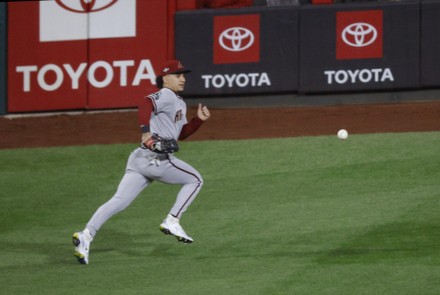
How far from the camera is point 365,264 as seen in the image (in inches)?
404

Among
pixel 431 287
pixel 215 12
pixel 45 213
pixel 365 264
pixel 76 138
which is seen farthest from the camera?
pixel 215 12

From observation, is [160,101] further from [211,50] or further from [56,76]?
[56,76]

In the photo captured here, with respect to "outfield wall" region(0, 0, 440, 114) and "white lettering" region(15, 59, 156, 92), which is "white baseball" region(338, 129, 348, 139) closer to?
"outfield wall" region(0, 0, 440, 114)

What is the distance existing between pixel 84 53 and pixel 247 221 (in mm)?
7269

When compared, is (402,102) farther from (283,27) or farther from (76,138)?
(76,138)

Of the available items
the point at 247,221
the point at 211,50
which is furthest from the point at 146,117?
the point at 211,50

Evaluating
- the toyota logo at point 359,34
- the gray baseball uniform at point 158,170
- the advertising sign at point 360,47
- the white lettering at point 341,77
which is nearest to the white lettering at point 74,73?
the advertising sign at point 360,47

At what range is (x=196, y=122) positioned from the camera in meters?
10.9

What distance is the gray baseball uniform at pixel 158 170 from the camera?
35.3 ft

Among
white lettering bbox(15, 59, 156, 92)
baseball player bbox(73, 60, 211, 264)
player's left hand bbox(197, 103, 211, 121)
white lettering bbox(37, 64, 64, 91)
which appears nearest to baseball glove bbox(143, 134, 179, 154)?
baseball player bbox(73, 60, 211, 264)

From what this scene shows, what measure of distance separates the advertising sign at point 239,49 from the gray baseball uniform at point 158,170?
24.2ft

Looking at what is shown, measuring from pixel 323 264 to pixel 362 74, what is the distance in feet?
26.1

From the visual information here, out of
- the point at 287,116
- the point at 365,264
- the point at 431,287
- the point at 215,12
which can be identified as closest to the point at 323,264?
the point at 365,264

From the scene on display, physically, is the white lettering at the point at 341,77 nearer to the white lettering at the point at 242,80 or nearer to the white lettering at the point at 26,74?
the white lettering at the point at 242,80
